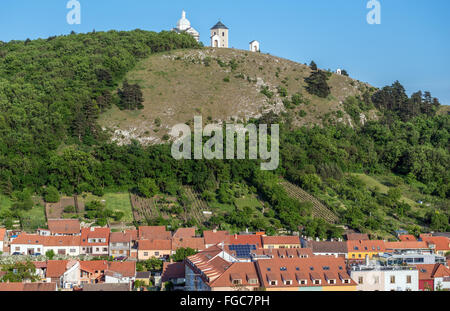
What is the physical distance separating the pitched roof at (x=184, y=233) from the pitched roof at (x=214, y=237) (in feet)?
3.90

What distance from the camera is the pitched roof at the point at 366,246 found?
41719 mm

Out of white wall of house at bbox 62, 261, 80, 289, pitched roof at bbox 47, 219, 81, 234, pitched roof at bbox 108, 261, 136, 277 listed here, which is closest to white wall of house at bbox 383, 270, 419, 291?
pitched roof at bbox 108, 261, 136, 277

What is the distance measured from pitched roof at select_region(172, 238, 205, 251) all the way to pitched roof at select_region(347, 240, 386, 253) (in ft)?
33.9

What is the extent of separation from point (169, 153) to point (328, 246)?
22028 mm

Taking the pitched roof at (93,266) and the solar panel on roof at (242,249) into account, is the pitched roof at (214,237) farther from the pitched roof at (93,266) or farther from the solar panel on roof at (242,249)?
the pitched roof at (93,266)

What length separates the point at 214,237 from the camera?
41.7 meters

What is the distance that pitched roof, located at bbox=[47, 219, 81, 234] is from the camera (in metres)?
43.4

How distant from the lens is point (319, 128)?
71562 mm

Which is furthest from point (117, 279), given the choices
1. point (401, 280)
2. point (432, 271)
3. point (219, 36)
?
point (219, 36)

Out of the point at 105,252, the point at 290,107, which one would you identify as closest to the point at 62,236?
the point at 105,252

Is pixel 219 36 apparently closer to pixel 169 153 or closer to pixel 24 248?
pixel 169 153
